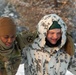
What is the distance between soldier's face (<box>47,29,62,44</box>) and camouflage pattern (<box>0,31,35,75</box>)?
167 mm

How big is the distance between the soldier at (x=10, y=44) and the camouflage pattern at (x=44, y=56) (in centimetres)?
11

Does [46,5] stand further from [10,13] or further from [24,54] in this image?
[24,54]

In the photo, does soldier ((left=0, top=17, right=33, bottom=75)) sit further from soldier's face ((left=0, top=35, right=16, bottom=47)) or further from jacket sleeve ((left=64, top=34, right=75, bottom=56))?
jacket sleeve ((left=64, top=34, right=75, bottom=56))

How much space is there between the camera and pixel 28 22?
9102 mm

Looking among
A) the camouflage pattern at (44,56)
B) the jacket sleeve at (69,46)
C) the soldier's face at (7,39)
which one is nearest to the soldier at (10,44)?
the soldier's face at (7,39)

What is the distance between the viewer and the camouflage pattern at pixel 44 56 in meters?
2.35

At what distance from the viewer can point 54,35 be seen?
90.1 inches

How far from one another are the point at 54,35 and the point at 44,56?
0.88 feet

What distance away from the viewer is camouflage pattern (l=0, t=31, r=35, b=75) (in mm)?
2230

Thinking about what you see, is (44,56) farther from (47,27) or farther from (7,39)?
(7,39)

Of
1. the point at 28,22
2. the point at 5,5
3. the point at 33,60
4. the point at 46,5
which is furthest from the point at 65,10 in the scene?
the point at 33,60

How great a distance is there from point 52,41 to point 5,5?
321 inches

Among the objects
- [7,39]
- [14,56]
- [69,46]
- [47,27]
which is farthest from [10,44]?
[69,46]

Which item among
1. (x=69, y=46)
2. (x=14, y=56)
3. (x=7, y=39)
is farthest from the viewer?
(x=69, y=46)
